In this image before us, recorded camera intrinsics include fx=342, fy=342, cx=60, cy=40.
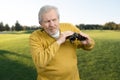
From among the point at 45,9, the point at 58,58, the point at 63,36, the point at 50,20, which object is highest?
the point at 45,9

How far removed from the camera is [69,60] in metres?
4.23

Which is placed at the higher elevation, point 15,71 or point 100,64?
point 100,64

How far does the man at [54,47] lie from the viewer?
389 cm

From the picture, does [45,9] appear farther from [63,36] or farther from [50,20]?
[63,36]

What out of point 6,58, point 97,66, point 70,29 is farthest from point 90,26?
point 70,29

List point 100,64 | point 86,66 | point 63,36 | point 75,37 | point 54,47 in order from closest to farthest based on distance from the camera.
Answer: point 54,47, point 63,36, point 75,37, point 86,66, point 100,64

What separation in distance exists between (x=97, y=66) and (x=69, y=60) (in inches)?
230

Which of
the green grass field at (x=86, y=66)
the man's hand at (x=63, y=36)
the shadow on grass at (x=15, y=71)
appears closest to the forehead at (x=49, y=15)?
the man's hand at (x=63, y=36)

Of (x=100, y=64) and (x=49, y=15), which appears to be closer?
(x=49, y=15)

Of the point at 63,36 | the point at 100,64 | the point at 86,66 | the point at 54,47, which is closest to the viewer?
the point at 54,47

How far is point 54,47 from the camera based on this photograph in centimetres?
387

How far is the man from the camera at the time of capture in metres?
3.89

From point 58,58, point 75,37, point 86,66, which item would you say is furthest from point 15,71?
point 75,37

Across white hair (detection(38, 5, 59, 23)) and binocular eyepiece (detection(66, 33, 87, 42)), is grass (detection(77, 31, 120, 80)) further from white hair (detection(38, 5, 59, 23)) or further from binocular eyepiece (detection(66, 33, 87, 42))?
white hair (detection(38, 5, 59, 23))
